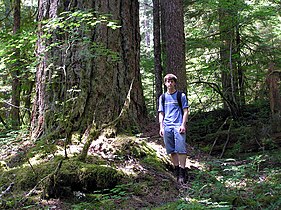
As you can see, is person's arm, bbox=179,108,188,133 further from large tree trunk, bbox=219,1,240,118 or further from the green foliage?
large tree trunk, bbox=219,1,240,118

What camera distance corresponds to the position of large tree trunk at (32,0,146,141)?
6.09 meters

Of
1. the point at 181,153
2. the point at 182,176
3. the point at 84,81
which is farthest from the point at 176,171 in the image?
the point at 84,81

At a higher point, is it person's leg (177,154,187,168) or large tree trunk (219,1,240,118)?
large tree trunk (219,1,240,118)

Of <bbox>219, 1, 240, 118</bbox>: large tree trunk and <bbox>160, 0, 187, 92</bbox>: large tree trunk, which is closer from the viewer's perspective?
<bbox>160, 0, 187, 92</bbox>: large tree trunk

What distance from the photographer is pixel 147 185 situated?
5.10 meters

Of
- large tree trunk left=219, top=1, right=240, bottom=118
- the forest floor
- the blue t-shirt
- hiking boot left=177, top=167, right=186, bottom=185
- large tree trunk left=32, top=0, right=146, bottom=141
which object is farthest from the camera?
large tree trunk left=219, top=1, right=240, bottom=118

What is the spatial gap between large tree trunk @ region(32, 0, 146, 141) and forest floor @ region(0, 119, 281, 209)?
47 centimetres

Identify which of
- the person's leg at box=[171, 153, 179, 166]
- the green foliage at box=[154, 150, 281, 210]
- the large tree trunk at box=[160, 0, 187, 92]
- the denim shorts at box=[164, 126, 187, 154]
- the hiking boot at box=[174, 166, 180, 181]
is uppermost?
the large tree trunk at box=[160, 0, 187, 92]

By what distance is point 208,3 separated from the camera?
33.1ft

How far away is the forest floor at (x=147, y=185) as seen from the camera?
4.30m

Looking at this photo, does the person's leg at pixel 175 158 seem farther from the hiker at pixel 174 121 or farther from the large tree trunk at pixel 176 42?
the large tree trunk at pixel 176 42

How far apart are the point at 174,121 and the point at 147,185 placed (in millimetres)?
1352

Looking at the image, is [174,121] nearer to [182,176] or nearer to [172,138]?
[172,138]

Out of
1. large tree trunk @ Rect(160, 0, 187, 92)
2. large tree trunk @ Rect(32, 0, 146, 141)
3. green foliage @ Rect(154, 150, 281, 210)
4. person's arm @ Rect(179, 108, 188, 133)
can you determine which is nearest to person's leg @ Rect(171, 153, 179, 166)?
green foliage @ Rect(154, 150, 281, 210)
